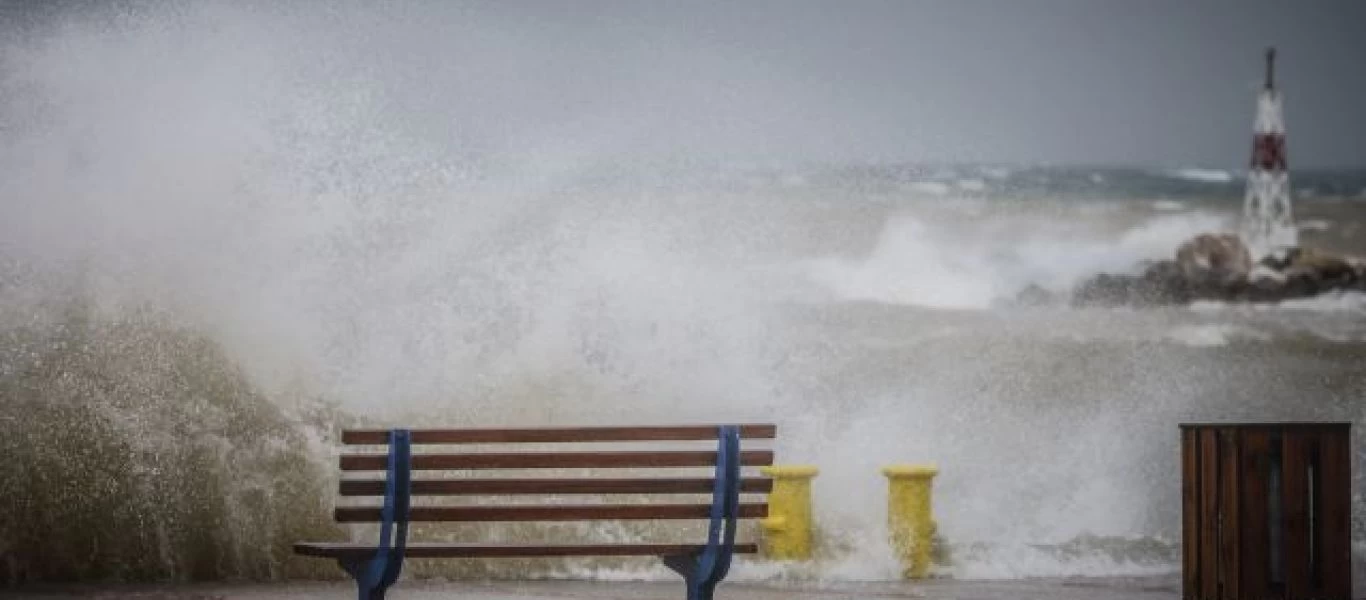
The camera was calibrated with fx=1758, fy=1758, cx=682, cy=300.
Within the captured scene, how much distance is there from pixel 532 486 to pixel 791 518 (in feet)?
10.8

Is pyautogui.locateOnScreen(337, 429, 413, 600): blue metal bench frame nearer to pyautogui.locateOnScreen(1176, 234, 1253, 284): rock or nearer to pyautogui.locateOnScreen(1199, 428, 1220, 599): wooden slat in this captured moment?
pyautogui.locateOnScreen(1199, 428, 1220, 599): wooden slat

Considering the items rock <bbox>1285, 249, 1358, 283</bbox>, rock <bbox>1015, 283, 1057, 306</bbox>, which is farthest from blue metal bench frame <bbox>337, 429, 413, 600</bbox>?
rock <bbox>1285, 249, 1358, 283</bbox>

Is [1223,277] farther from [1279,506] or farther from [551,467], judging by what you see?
[551,467]

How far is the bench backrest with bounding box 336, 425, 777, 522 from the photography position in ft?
20.6

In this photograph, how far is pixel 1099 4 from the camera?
42.9 feet

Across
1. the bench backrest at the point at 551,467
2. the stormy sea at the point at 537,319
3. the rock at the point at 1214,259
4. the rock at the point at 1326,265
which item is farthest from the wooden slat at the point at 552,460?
the rock at the point at 1326,265

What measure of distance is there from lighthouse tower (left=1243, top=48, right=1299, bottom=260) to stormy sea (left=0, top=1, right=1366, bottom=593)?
14 cm

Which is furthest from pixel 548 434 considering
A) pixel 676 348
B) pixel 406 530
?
pixel 676 348

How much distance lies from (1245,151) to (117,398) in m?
7.95

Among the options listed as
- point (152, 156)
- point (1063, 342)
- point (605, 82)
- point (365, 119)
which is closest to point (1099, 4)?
point (1063, 342)

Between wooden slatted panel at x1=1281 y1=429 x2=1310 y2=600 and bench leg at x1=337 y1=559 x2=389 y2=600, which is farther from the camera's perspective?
wooden slatted panel at x1=1281 y1=429 x2=1310 y2=600

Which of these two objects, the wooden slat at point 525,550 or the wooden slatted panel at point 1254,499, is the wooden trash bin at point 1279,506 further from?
the wooden slat at point 525,550

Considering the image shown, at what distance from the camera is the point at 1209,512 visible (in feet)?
24.3

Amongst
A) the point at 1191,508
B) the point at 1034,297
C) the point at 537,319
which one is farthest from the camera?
the point at 1034,297
